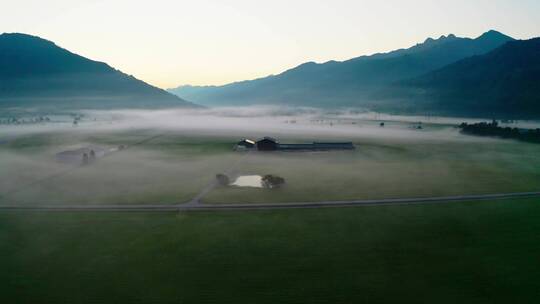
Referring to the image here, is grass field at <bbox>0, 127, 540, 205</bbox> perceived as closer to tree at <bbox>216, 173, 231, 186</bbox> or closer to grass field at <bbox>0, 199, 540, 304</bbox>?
tree at <bbox>216, 173, 231, 186</bbox>

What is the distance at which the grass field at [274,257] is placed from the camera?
1481 inches

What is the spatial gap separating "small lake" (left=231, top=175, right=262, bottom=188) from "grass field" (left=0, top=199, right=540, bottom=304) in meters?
19.1

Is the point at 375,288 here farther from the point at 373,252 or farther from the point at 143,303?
the point at 143,303

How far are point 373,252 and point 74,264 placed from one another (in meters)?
32.3

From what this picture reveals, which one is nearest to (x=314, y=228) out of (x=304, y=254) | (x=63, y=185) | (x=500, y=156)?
(x=304, y=254)

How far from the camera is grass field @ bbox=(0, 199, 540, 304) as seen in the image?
1481 inches

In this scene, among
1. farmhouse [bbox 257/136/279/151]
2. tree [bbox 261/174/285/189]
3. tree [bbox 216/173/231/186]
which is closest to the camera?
tree [bbox 261/174/285/189]

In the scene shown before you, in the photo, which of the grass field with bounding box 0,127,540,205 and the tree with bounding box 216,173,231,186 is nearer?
the grass field with bounding box 0,127,540,205

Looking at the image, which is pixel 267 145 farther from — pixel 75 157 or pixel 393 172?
pixel 75 157

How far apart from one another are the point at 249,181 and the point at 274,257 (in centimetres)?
3844

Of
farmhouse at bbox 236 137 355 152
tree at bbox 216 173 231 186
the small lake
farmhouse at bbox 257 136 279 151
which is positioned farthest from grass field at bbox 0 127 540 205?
farmhouse at bbox 257 136 279 151

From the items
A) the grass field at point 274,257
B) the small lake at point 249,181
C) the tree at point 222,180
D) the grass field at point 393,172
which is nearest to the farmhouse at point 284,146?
the grass field at point 393,172

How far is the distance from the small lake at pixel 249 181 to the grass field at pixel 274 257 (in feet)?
62.6

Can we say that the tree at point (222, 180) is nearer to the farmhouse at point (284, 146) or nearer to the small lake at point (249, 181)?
the small lake at point (249, 181)
